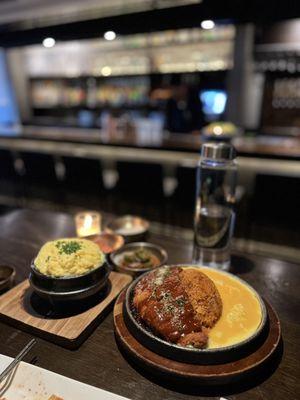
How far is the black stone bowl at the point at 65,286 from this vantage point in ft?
3.35

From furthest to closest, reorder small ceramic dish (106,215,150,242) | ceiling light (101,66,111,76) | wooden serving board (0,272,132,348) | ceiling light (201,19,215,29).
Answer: ceiling light (101,66,111,76) → ceiling light (201,19,215,29) → small ceramic dish (106,215,150,242) → wooden serving board (0,272,132,348)

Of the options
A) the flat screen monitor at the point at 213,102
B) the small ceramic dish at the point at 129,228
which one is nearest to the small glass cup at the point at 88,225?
the small ceramic dish at the point at 129,228

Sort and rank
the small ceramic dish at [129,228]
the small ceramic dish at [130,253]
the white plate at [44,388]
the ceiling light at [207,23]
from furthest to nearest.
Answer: the ceiling light at [207,23] → the small ceramic dish at [129,228] → the small ceramic dish at [130,253] → the white plate at [44,388]

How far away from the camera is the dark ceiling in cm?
207

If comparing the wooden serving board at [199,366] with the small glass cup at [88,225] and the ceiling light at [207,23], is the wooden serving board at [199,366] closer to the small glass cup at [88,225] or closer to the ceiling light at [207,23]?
the small glass cup at [88,225]

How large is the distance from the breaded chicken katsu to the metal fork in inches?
13.7

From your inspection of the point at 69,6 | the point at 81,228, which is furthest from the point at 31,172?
the point at 81,228

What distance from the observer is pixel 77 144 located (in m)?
4.46

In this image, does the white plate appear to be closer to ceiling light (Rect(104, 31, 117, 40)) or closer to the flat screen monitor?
ceiling light (Rect(104, 31, 117, 40))

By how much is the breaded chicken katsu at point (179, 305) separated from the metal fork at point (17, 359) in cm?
35

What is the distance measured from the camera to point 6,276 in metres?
1.27

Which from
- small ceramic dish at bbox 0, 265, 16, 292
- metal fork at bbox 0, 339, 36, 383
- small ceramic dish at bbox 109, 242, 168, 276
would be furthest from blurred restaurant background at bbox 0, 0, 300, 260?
metal fork at bbox 0, 339, 36, 383

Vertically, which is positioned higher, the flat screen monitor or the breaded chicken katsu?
the flat screen monitor

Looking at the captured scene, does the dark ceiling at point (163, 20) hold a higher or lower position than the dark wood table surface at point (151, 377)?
higher
